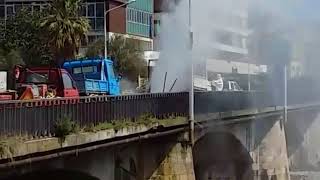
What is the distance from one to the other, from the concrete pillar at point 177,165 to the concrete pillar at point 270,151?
1865cm

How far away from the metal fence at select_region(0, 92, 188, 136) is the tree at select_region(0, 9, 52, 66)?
38.7 metres

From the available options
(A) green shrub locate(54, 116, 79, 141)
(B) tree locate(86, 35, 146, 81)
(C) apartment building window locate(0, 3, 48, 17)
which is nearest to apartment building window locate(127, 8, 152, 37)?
(C) apartment building window locate(0, 3, 48, 17)

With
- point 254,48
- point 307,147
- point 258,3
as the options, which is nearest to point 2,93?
point 258,3

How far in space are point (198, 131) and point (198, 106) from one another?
106cm

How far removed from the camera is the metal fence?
594 inches

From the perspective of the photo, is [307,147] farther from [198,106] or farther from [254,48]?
[198,106]

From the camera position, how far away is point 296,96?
5472 cm

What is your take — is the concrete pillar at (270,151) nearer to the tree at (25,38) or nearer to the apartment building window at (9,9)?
the tree at (25,38)

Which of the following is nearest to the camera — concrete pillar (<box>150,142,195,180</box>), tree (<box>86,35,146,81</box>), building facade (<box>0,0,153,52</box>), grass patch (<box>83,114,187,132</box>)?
grass patch (<box>83,114,187,132</box>)

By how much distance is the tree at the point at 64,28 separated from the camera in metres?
52.1

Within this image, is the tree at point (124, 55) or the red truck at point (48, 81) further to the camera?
the tree at point (124, 55)

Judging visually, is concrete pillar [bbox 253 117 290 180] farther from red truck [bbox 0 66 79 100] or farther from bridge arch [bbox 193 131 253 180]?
red truck [bbox 0 66 79 100]

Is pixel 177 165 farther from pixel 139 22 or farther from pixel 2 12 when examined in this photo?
pixel 139 22

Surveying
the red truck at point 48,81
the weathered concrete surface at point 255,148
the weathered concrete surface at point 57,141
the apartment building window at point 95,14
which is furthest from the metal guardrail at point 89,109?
the apartment building window at point 95,14
